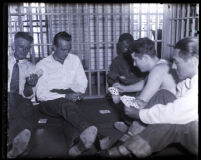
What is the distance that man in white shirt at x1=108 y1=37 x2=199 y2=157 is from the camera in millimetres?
2084

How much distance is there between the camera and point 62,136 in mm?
3115

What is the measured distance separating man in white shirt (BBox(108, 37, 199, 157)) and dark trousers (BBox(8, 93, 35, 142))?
113 cm

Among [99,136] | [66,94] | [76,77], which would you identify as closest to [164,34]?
[76,77]

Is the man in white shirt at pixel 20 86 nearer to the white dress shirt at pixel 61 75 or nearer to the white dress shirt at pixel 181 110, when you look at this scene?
the white dress shirt at pixel 61 75

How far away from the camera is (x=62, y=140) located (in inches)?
A: 119

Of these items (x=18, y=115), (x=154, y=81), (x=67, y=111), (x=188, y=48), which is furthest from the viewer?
(x=67, y=111)

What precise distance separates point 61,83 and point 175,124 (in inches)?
76.1

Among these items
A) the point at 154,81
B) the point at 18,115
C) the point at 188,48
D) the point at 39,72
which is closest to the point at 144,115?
the point at 154,81

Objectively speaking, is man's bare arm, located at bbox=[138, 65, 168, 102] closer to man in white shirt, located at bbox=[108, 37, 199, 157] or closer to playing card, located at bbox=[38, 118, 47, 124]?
man in white shirt, located at bbox=[108, 37, 199, 157]

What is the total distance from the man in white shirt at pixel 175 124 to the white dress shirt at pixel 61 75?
158 centimetres

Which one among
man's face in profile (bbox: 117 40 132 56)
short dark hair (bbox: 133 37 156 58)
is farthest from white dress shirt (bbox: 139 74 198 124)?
man's face in profile (bbox: 117 40 132 56)

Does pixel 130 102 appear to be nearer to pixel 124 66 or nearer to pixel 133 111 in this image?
pixel 133 111

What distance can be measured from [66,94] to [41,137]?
2.15 feet
